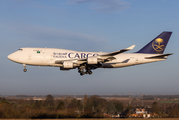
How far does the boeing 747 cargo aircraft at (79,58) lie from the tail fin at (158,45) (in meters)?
0.96

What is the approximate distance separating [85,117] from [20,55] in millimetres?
15639

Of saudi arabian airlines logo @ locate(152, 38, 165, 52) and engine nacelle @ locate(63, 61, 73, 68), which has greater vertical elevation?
saudi arabian airlines logo @ locate(152, 38, 165, 52)

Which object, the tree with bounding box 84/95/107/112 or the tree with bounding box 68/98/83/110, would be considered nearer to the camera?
the tree with bounding box 68/98/83/110

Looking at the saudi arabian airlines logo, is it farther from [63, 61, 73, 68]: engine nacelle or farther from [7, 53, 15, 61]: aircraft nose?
[7, 53, 15, 61]: aircraft nose

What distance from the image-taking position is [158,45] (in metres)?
Result: 47.2

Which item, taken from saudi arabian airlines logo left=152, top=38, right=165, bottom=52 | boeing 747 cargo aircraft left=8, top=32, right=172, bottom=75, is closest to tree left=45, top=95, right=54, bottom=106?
boeing 747 cargo aircraft left=8, top=32, right=172, bottom=75

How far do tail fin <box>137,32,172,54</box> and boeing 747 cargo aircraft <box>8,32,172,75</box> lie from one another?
962mm

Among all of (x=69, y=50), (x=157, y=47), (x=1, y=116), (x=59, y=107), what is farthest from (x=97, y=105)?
(x=1, y=116)

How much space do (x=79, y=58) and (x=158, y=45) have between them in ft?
53.9

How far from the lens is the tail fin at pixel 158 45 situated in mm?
46812

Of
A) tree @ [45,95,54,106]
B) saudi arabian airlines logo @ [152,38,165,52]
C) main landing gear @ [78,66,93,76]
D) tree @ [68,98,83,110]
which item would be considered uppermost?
saudi arabian airlines logo @ [152,38,165,52]

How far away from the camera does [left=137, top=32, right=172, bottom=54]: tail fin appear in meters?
46.8

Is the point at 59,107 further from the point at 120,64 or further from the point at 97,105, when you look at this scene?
the point at 120,64

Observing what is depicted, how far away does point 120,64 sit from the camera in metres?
44.2
